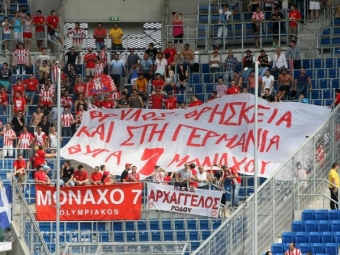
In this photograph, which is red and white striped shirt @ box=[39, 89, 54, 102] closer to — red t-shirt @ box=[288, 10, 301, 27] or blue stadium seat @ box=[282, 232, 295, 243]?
red t-shirt @ box=[288, 10, 301, 27]

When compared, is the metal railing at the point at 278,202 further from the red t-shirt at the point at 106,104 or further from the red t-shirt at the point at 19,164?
the red t-shirt at the point at 106,104

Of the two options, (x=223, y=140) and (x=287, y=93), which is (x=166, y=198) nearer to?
(x=223, y=140)

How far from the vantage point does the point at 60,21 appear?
51.1m

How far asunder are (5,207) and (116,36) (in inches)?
504

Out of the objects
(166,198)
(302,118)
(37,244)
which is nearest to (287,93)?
(302,118)

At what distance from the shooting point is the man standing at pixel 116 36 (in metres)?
49.2

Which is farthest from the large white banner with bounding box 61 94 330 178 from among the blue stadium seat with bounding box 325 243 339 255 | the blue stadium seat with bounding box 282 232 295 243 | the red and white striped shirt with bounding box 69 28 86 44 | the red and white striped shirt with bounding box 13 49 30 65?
the red and white striped shirt with bounding box 69 28 86 44

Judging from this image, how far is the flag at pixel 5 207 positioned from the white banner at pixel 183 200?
11.4 ft

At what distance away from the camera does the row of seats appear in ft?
112

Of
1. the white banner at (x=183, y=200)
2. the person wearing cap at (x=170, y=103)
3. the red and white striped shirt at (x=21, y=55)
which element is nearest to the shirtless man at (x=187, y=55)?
the person wearing cap at (x=170, y=103)

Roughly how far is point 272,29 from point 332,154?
33.4 feet

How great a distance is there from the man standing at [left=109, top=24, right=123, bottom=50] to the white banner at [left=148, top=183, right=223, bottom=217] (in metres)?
11.5

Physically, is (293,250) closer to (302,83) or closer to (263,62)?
(302,83)

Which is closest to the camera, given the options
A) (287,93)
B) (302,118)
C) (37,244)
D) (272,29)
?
(37,244)
